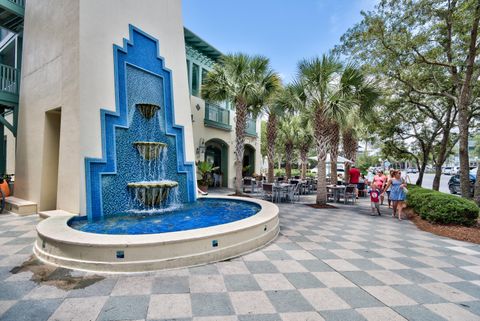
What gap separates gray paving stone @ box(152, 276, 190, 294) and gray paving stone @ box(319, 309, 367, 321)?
1.64 metres

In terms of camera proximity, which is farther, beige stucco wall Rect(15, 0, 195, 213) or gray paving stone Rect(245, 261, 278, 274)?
beige stucco wall Rect(15, 0, 195, 213)

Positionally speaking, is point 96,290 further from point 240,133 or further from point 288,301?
point 240,133

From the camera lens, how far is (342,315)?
2744 mm

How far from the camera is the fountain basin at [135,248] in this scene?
12.0 ft

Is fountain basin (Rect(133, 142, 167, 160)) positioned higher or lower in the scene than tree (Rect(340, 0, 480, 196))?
lower

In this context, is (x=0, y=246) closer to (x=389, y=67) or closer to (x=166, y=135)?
(x=166, y=135)

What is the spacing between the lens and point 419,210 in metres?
8.21

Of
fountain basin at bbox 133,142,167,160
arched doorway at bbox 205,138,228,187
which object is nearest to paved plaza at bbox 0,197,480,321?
fountain basin at bbox 133,142,167,160

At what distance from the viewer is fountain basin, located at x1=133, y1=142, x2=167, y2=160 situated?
7469 mm

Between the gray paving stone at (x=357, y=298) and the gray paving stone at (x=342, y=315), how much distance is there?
173mm

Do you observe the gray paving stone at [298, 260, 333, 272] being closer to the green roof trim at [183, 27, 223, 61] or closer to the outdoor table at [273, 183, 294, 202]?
the outdoor table at [273, 183, 294, 202]

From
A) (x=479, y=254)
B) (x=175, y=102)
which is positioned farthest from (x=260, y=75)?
(x=479, y=254)

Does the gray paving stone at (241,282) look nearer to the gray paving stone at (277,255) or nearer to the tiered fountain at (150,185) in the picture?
the gray paving stone at (277,255)

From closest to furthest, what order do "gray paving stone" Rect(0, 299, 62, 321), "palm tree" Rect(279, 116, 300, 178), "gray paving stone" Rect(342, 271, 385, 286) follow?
"gray paving stone" Rect(0, 299, 62, 321)
"gray paving stone" Rect(342, 271, 385, 286)
"palm tree" Rect(279, 116, 300, 178)
